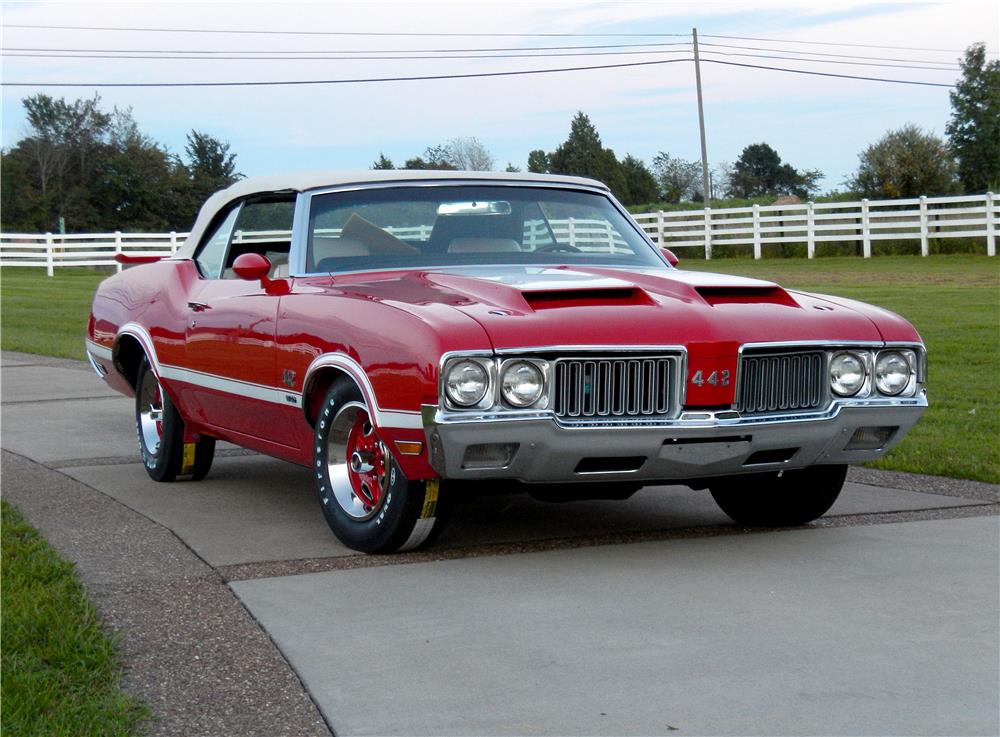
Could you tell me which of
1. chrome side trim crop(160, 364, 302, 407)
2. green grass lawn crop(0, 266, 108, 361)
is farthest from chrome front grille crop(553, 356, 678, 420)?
green grass lawn crop(0, 266, 108, 361)

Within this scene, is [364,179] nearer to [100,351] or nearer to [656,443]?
[656,443]

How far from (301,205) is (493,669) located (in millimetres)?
3162

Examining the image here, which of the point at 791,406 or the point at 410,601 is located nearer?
the point at 410,601

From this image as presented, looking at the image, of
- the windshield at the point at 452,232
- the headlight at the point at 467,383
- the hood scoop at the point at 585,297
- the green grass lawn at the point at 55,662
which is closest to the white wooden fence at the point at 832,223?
the windshield at the point at 452,232

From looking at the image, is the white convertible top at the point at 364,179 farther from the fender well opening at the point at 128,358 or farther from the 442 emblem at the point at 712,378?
the 442 emblem at the point at 712,378

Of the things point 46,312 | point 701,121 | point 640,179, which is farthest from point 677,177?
point 46,312

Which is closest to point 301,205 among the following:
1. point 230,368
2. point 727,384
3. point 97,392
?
point 230,368

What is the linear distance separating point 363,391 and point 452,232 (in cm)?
141

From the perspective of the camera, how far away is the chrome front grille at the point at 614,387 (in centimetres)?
521

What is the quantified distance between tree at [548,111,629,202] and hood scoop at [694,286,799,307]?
65.7 m

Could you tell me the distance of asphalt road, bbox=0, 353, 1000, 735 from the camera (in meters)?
3.78

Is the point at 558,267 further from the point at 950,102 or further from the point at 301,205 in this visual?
the point at 950,102

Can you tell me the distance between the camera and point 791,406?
18.2ft

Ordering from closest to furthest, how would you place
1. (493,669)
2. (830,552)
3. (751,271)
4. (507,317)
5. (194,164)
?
(493,669), (507,317), (830,552), (751,271), (194,164)
